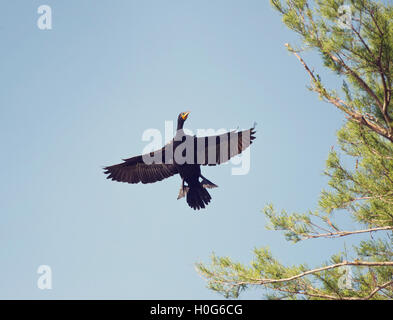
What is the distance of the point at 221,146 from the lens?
5.23 meters

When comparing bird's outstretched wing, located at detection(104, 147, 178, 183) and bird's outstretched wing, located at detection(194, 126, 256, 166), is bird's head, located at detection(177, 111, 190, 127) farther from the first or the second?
bird's outstretched wing, located at detection(104, 147, 178, 183)

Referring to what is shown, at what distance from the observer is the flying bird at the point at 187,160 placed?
5180 mm

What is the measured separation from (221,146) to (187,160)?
47 centimetres

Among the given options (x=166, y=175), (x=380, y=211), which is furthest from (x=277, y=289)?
(x=166, y=175)

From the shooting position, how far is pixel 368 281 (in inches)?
165

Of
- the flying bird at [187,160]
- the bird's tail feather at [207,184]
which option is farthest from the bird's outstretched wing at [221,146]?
the bird's tail feather at [207,184]

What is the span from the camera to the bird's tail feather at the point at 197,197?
541cm

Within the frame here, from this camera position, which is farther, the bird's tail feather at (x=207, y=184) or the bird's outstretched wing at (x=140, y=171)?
the bird's outstretched wing at (x=140, y=171)

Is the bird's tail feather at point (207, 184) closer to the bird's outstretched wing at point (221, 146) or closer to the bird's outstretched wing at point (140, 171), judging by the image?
the bird's outstretched wing at point (221, 146)

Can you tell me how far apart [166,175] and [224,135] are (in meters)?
1.21

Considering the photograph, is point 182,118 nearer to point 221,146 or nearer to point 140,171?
point 221,146

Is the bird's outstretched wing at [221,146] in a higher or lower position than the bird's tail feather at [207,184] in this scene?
higher

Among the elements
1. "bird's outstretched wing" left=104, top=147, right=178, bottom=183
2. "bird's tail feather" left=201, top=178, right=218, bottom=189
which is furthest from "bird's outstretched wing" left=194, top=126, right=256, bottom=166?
"bird's outstretched wing" left=104, top=147, right=178, bottom=183

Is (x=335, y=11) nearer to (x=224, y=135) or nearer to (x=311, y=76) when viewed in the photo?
(x=311, y=76)
